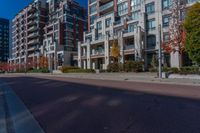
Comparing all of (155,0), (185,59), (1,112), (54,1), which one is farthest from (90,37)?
(1,112)

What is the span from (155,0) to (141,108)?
35.8m

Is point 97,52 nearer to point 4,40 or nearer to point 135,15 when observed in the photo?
point 135,15

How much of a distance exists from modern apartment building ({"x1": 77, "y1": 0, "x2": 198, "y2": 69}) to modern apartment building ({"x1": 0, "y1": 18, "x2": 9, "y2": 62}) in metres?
104

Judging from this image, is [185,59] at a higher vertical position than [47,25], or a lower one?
lower

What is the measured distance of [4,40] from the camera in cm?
15312

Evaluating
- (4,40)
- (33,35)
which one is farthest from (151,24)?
(4,40)

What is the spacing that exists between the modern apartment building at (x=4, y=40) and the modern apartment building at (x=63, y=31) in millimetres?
72423

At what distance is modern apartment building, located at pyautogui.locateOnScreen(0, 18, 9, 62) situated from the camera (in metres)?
146

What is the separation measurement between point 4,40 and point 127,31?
430ft

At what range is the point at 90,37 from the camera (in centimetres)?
5900

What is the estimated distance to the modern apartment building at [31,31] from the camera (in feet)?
291

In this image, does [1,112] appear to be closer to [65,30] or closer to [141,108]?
[141,108]

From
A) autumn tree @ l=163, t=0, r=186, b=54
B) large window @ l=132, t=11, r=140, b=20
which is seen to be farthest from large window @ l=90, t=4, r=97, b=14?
autumn tree @ l=163, t=0, r=186, b=54

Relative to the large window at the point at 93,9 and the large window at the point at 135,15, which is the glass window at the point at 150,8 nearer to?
the large window at the point at 135,15
